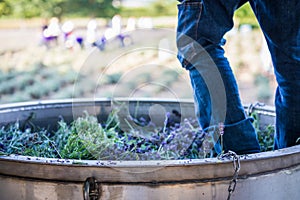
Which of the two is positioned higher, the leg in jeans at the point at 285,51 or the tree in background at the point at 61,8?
the tree in background at the point at 61,8

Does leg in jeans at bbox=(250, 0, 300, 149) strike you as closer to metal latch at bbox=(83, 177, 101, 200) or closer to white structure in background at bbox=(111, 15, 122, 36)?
metal latch at bbox=(83, 177, 101, 200)

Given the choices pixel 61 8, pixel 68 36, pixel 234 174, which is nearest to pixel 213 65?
pixel 234 174

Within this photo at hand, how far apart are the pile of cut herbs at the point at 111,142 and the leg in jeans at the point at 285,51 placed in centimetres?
21

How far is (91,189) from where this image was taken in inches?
38.4

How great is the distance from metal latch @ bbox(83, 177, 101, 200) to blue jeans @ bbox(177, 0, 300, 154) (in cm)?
46

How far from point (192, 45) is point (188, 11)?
96 millimetres

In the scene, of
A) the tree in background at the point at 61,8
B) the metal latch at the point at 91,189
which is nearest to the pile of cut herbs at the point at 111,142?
the metal latch at the point at 91,189

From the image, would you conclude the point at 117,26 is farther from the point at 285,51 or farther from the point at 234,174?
the point at 234,174

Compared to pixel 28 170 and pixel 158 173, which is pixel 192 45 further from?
pixel 28 170

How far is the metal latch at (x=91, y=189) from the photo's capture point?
3.19ft

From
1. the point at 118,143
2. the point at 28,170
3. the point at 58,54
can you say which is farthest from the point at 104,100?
the point at 58,54

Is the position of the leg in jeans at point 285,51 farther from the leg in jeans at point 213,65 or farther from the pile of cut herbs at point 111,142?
the pile of cut herbs at point 111,142

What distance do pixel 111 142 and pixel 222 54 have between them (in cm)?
43

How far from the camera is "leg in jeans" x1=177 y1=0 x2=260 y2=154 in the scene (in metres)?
1.25
